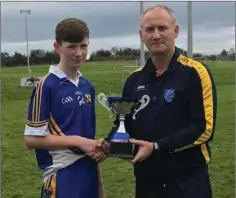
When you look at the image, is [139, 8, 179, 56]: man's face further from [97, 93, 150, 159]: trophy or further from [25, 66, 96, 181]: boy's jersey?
[25, 66, 96, 181]: boy's jersey

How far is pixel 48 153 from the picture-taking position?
2.60 metres

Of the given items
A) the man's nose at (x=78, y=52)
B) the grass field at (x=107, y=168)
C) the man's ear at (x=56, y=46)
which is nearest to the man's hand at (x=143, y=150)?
the man's nose at (x=78, y=52)

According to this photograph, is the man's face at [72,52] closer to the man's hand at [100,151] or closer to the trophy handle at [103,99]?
the trophy handle at [103,99]

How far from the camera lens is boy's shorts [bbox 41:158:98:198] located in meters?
2.57

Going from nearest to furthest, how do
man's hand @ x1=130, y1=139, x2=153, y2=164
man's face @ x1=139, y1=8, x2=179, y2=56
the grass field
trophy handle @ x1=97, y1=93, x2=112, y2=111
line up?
1. man's hand @ x1=130, y1=139, x2=153, y2=164
2. man's face @ x1=139, y1=8, x2=179, y2=56
3. trophy handle @ x1=97, y1=93, x2=112, y2=111
4. the grass field

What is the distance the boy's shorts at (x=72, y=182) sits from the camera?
2.57 meters

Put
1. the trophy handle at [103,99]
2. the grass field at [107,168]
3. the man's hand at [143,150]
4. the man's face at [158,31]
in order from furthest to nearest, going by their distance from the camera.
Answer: the grass field at [107,168]
the trophy handle at [103,99]
the man's face at [158,31]
the man's hand at [143,150]

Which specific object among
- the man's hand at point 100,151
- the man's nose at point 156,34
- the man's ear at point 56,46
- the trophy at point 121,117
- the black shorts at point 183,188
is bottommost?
the black shorts at point 183,188

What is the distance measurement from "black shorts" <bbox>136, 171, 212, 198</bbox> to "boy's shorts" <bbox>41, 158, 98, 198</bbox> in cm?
40

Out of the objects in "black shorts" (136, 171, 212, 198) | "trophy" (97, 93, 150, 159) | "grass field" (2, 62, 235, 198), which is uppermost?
"trophy" (97, 93, 150, 159)

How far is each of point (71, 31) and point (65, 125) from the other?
0.53 meters

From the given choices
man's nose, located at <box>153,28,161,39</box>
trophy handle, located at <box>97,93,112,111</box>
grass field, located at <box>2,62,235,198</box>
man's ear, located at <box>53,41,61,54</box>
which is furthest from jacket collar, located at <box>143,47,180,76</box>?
grass field, located at <box>2,62,235,198</box>

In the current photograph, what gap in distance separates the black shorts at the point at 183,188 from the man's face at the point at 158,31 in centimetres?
78

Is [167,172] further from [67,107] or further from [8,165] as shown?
[8,165]
